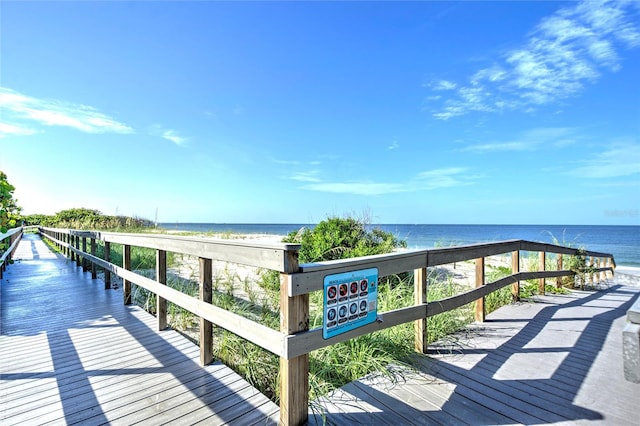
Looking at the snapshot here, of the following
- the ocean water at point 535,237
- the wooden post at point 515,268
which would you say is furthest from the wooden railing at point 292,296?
the ocean water at point 535,237

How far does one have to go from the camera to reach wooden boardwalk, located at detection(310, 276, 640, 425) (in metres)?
1.96

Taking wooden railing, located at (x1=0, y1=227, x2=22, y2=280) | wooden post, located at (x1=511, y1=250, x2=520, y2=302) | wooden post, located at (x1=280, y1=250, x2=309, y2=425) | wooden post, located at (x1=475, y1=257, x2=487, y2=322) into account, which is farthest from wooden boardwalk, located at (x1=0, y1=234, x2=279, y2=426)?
wooden post, located at (x1=511, y1=250, x2=520, y2=302)

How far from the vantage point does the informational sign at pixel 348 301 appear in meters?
1.84

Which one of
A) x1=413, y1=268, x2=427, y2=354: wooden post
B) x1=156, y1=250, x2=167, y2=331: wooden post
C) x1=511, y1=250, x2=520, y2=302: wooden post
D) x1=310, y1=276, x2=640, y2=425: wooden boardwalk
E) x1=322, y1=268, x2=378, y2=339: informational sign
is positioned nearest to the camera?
x1=322, y1=268, x2=378, y2=339: informational sign

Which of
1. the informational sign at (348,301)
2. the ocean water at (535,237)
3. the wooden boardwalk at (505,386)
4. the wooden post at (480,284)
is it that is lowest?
the ocean water at (535,237)

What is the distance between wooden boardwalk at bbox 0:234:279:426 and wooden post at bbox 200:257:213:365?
10cm

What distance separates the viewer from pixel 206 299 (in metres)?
2.65

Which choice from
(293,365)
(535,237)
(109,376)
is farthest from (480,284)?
(535,237)

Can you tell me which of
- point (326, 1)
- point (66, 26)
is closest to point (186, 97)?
point (66, 26)

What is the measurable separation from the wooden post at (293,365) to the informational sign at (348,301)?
0.15 metres

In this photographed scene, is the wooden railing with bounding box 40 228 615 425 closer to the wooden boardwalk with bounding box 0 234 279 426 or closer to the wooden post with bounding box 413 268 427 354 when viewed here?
the wooden post with bounding box 413 268 427 354

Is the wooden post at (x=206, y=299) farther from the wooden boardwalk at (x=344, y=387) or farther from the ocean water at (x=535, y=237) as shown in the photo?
the ocean water at (x=535, y=237)

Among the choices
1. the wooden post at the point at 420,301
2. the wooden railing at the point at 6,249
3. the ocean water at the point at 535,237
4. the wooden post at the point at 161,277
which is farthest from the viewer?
Result: the ocean water at the point at 535,237

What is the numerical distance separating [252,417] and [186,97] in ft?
42.8
